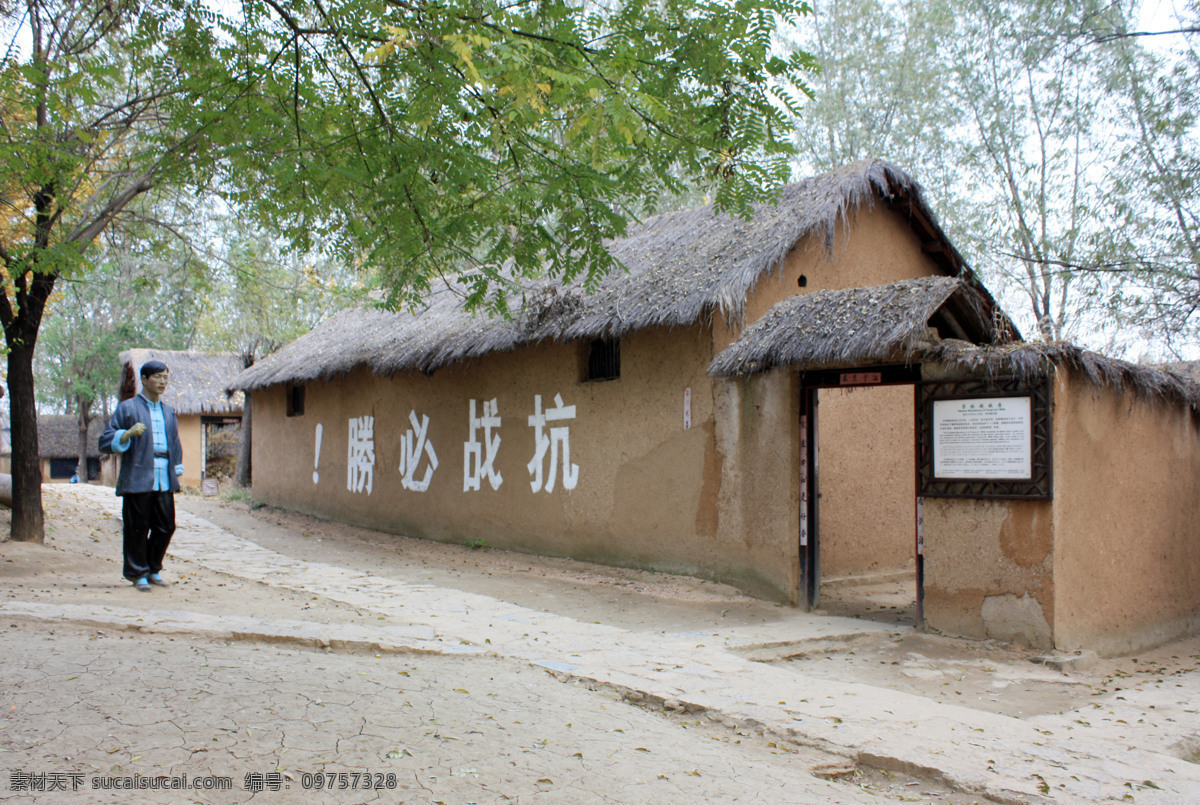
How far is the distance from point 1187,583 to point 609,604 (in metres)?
5.08

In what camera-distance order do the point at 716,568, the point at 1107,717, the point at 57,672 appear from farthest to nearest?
the point at 716,568
the point at 1107,717
the point at 57,672

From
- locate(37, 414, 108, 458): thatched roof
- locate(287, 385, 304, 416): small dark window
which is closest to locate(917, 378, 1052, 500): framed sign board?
locate(287, 385, 304, 416): small dark window

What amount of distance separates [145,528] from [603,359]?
460cm

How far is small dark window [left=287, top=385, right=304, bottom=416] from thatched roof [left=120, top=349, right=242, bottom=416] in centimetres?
835

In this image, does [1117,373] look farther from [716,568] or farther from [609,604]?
[609,604]

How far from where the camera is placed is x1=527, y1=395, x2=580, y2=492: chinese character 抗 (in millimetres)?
9094

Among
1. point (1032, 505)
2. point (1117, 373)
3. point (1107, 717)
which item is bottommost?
point (1107, 717)

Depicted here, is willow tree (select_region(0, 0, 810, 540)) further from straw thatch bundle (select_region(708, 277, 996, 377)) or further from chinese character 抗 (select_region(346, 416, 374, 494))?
chinese character 抗 (select_region(346, 416, 374, 494))

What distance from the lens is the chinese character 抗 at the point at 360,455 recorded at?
41.0 feet

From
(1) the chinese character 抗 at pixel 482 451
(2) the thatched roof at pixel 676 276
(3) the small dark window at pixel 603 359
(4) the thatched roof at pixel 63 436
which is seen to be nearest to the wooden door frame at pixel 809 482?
(2) the thatched roof at pixel 676 276

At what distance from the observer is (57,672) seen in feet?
12.6

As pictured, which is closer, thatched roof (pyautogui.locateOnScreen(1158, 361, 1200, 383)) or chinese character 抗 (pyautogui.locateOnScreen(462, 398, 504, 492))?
chinese character 抗 (pyautogui.locateOnScreen(462, 398, 504, 492))

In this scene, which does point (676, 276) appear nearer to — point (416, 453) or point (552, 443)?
point (552, 443)

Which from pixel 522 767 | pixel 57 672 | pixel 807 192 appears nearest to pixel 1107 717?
pixel 522 767
